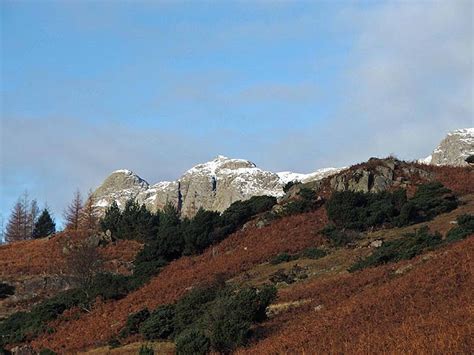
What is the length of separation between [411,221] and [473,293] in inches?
710

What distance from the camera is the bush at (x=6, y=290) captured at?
39.1 meters

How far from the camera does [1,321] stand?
111 ft

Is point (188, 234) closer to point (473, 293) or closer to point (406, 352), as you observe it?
point (473, 293)

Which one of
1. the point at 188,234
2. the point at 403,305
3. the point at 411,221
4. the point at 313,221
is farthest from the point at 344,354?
the point at 188,234

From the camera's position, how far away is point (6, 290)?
3947cm

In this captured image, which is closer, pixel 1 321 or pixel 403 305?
pixel 403 305

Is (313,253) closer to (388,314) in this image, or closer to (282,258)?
(282,258)

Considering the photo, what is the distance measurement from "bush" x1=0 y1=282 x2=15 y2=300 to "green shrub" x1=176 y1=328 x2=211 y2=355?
87.8ft

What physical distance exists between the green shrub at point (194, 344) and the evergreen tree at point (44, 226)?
2549 inches

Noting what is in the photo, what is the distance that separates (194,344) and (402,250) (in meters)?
12.1

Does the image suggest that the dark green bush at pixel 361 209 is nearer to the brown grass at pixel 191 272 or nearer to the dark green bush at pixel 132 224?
the brown grass at pixel 191 272

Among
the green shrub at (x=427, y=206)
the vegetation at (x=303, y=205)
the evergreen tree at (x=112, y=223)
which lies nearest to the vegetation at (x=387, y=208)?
the green shrub at (x=427, y=206)

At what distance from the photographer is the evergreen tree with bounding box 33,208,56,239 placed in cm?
7656

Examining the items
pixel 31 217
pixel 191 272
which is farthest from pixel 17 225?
pixel 191 272
